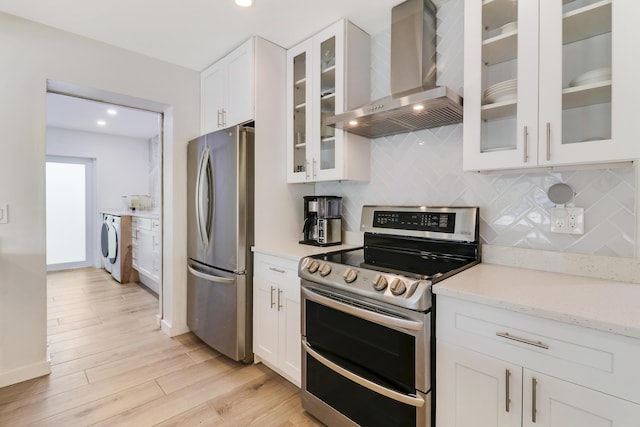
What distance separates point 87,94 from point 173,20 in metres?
1.00

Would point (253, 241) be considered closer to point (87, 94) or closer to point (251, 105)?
point (251, 105)

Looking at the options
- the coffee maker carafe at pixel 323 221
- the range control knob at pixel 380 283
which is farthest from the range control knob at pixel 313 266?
the coffee maker carafe at pixel 323 221

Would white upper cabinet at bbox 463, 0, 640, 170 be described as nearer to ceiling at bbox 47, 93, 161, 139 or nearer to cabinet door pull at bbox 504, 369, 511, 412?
cabinet door pull at bbox 504, 369, 511, 412

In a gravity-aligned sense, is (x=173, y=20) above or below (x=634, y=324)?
above

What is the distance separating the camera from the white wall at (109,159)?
5191 millimetres

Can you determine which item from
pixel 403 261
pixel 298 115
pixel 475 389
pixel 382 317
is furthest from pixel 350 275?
pixel 298 115

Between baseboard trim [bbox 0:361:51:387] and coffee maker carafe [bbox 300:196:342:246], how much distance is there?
78.0 inches

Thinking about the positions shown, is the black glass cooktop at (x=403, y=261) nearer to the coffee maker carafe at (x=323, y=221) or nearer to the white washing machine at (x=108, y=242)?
the coffee maker carafe at (x=323, y=221)

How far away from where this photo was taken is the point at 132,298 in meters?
3.80

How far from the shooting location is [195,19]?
2.03 m

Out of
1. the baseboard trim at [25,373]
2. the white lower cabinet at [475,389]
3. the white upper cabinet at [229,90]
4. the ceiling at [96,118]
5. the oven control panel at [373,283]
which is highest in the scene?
the ceiling at [96,118]

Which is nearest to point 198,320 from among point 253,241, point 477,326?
point 253,241

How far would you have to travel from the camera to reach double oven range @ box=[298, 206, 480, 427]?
1257mm

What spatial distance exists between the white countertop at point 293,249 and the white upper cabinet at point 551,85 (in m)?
1.02
